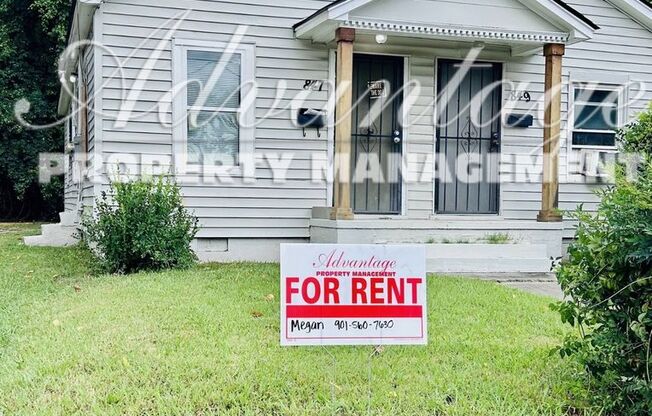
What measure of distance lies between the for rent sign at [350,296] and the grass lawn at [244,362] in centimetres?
32

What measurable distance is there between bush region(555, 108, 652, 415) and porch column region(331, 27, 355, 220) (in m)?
4.24

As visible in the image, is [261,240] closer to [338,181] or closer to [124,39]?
[338,181]

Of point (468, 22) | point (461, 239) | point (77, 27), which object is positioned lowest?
point (461, 239)

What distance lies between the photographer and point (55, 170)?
18.8m

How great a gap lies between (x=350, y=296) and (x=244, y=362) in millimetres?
854

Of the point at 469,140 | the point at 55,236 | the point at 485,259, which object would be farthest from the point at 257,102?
the point at 55,236

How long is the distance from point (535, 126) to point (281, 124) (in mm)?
3684

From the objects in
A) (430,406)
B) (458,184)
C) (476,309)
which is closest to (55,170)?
(458,184)

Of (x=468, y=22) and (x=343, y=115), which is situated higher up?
(x=468, y=22)

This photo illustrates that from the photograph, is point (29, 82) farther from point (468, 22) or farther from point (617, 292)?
point (617, 292)

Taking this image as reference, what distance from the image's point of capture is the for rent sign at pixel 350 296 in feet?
9.33

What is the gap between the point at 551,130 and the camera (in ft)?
25.7

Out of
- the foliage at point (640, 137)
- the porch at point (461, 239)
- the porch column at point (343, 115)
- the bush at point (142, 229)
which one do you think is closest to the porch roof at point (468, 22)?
the porch column at point (343, 115)

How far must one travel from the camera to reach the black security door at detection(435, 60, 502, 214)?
8531 mm
